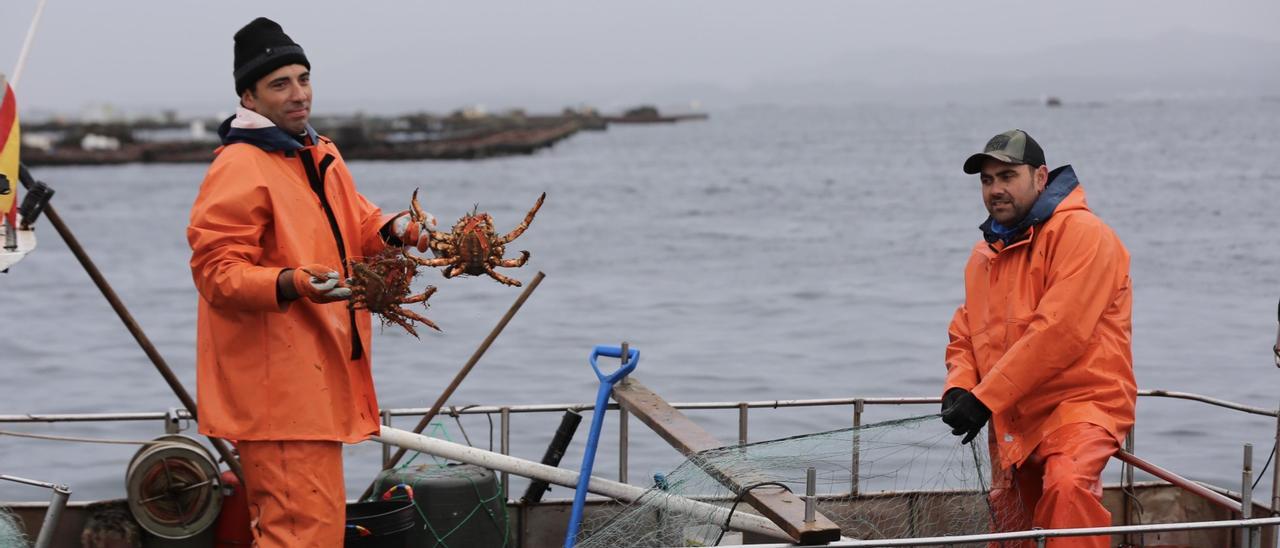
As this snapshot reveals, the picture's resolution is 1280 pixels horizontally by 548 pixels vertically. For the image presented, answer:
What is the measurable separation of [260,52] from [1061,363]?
107 inches

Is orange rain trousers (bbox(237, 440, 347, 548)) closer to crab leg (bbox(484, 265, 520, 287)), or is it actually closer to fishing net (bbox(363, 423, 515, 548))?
crab leg (bbox(484, 265, 520, 287))

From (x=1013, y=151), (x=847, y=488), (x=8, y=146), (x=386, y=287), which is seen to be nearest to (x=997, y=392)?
(x=1013, y=151)

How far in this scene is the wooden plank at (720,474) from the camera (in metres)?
4.11

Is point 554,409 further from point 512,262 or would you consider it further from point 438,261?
point 438,261

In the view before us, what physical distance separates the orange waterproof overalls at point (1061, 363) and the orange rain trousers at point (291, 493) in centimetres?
214

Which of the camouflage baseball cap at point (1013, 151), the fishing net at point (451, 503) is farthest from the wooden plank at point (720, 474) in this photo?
the camouflage baseball cap at point (1013, 151)

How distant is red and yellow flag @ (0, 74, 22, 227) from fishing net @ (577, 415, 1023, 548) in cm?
206

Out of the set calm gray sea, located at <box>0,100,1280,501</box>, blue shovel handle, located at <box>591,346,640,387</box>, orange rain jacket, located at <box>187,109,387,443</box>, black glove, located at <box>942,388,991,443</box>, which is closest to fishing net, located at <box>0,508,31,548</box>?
orange rain jacket, located at <box>187,109,387,443</box>

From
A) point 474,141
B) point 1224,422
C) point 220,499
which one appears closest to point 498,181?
point 474,141

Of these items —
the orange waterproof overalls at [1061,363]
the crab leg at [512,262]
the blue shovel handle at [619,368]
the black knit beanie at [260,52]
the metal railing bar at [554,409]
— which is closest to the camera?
the black knit beanie at [260,52]

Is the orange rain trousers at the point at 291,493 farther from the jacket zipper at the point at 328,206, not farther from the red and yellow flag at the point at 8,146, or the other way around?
the red and yellow flag at the point at 8,146

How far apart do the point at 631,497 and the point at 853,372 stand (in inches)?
566

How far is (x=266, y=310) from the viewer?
4133 millimetres

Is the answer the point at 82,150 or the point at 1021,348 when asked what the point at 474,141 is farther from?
the point at 1021,348
